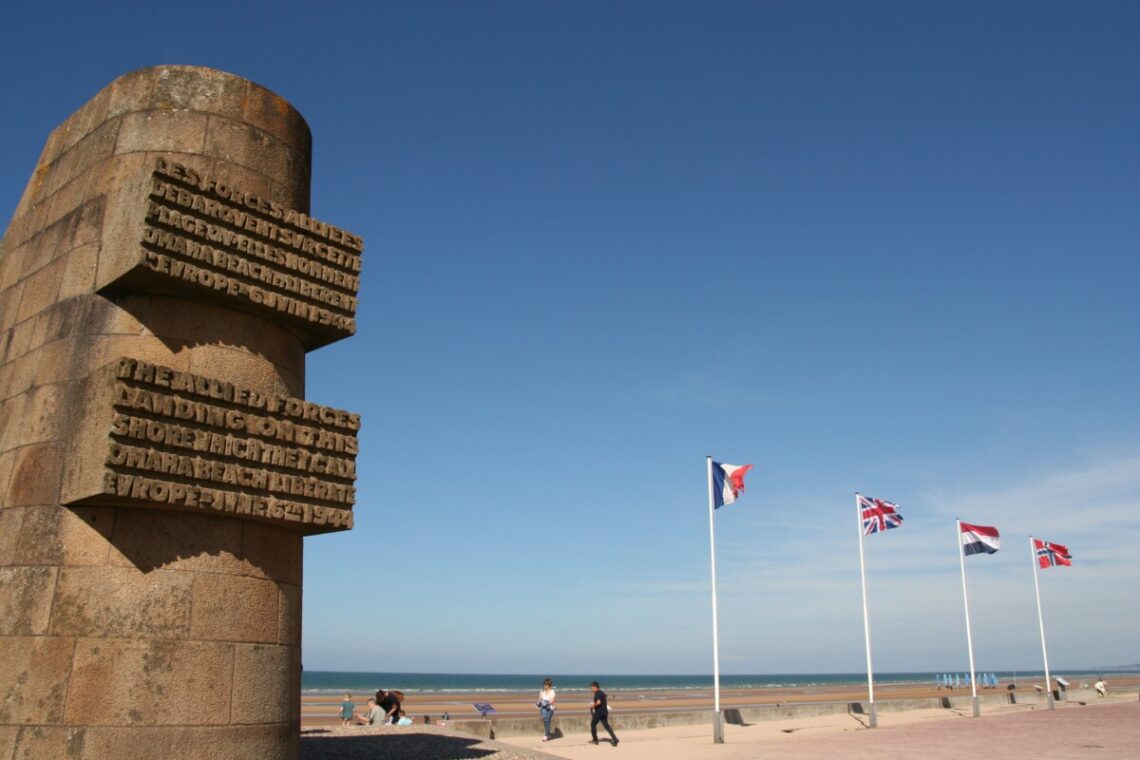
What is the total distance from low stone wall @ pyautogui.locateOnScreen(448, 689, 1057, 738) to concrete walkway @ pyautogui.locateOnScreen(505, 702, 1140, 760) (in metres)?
0.54

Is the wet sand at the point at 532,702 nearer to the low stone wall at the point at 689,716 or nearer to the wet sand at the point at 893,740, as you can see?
the low stone wall at the point at 689,716

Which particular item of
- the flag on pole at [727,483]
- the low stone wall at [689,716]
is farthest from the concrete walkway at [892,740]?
the flag on pole at [727,483]

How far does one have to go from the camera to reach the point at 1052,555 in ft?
128

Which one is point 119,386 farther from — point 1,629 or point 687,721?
point 687,721

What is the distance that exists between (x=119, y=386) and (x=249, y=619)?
259cm

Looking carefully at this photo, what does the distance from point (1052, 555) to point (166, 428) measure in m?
39.4

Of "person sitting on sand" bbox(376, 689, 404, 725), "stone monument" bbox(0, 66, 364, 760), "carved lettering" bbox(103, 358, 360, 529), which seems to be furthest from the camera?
"person sitting on sand" bbox(376, 689, 404, 725)

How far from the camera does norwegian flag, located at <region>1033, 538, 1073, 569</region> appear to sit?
38750 millimetres

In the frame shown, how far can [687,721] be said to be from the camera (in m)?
28.3

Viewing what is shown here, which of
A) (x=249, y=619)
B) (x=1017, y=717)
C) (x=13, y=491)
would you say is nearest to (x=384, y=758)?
(x=249, y=619)

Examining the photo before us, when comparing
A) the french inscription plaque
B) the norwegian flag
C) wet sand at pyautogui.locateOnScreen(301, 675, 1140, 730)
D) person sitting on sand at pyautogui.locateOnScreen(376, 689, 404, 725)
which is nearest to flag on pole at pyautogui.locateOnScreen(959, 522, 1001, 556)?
the norwegian flag

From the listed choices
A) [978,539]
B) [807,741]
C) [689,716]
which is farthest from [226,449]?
[978,539]

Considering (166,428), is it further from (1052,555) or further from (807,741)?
(1052,555)

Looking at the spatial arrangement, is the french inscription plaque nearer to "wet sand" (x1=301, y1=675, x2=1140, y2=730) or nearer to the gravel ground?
the gravel ground
